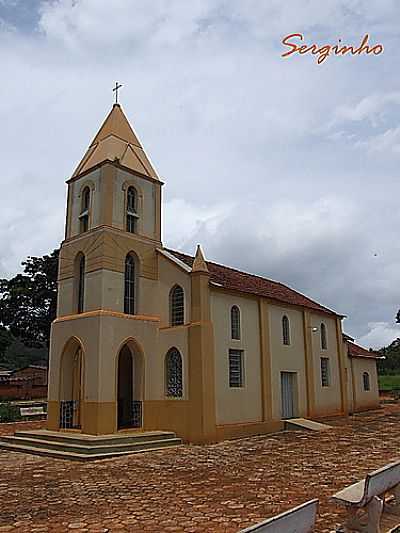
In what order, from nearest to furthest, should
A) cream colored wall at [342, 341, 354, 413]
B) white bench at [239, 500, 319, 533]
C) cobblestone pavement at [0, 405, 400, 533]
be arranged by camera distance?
white bench at [239, 500, 319, 533] < cobblestone pavement at [0, 405, 400, 533] < cream colored wall at [342, 341, 354, 413]

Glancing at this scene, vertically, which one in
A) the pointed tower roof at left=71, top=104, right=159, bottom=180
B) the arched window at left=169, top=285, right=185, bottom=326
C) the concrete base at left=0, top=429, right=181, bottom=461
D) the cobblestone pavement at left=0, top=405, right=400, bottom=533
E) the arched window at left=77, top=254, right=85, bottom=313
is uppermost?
the pointed tower roof at left=71, top=104, right=159, bottom=180

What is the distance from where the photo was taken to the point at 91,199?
18734mm

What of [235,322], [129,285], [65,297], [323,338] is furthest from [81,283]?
[323,338]

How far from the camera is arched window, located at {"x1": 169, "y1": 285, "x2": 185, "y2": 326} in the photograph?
18.0 m

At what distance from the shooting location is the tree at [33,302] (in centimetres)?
3519

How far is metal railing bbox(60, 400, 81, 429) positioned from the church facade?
34mm

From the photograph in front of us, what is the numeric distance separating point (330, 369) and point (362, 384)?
19.6 feet

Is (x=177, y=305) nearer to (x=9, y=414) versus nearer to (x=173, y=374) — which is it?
(x=173, y=374)

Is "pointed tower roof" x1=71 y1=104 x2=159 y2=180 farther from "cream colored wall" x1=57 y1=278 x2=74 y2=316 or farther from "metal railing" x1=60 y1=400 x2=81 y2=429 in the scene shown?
"metal railing" x1=60 y1=400 x2=81 y2=429

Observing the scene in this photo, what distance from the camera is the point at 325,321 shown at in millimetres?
24906

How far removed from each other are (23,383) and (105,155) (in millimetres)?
23996

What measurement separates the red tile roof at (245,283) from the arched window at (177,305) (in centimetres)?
130

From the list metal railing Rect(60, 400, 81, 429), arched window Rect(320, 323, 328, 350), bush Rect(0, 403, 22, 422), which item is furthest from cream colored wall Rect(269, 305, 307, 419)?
bush Rect(0, 403, 22, 422)

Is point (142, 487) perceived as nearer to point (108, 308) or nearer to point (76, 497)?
point (76, 497)
